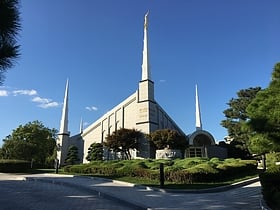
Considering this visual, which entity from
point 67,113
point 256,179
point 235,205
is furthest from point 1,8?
point 67,113

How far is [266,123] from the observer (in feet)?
28.3

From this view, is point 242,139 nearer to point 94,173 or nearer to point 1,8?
point 94,173

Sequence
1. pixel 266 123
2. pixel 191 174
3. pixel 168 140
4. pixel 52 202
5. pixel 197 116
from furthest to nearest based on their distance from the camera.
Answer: pixel 197 116
pixel 168 140
pixel 191 174
pixel 52 202
pixel 266 123

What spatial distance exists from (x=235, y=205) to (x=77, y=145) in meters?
33.8

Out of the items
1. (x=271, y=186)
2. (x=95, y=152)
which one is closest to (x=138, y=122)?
(x=95, y=152)

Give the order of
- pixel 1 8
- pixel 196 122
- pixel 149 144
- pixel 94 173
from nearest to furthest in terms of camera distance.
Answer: pixel 1 8 < pixel 94 173 < pixel 149 144 < pixel 196 122

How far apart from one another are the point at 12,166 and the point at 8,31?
2343 cm

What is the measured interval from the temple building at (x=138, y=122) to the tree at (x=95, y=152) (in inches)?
70.0

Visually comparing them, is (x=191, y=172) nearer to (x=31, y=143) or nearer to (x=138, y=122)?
(x=138, y=122)

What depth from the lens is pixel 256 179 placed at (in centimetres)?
1625

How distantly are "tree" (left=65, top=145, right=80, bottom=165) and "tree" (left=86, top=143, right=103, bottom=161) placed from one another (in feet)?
6.55

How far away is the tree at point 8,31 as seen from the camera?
6754 mm

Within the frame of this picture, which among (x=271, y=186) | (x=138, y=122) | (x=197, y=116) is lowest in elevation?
(x=271, y=186)

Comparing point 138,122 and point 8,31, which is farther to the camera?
point 138,122
